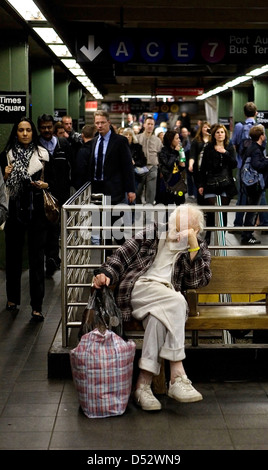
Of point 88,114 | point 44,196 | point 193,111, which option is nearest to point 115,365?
point 44,196

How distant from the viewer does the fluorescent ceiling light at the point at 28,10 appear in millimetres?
8383

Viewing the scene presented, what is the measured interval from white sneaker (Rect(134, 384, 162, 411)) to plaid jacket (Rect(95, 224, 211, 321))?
514 millimetres

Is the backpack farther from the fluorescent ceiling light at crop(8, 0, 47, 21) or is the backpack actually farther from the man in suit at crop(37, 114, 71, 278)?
the fluorescent ceiling light at crop(8, 0, 47, 21)

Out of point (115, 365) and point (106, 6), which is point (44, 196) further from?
point (106, 6)

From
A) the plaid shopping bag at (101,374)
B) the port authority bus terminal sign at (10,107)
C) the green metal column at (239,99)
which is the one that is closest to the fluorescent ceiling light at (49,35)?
the port authority bus terminal sign at (10,107)

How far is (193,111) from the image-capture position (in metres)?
37.2

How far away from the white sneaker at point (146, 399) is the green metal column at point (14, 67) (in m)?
5.81

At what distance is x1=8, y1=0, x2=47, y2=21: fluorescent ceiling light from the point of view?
838cm

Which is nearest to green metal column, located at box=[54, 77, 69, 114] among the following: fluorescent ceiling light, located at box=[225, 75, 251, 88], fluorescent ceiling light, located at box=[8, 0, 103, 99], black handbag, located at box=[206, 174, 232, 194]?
fluorescent ceiling light, located at box=[8, 0, 103, 99]

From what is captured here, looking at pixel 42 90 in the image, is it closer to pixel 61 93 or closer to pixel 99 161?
pixel 61 93

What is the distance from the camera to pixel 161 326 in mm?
5199

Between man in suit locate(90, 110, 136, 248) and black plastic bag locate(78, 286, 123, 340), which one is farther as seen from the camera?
man in suit locate(90, 110, 136, 248)

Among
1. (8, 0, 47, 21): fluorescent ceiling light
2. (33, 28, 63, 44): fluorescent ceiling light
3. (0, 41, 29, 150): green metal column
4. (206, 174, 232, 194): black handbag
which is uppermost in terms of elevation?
(33, 28, 63, 44): fluorescent ceiling light
